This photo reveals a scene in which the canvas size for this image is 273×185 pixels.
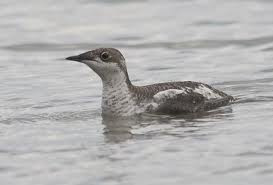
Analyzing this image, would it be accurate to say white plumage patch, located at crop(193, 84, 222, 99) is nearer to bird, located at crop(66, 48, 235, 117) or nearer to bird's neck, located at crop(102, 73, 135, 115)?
bird, located at crop(66, 48, 235, 117)

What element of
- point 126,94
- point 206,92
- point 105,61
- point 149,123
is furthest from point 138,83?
point 149,123

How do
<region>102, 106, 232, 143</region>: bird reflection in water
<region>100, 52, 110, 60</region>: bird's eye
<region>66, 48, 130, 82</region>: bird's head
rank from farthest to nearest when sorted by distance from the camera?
<region>100, 52, 110, 60</region>: bird's eye → <region>66, 48, 130, 82</region>: bird's head → <region>102, 106, 232, 143</region>: bird reflection in water

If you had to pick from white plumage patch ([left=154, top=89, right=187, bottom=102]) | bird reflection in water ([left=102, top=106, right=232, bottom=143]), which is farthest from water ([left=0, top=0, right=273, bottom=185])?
white plumage patch ([left=154, top=89, right=187, bottom=102])

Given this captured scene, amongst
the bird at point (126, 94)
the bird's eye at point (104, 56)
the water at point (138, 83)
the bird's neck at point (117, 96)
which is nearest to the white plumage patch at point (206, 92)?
the bird at point (126, 94)

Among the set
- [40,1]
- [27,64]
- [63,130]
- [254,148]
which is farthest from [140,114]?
[40,1]

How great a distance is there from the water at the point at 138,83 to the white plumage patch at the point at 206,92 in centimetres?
41

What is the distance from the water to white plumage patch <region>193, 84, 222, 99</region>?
413mm

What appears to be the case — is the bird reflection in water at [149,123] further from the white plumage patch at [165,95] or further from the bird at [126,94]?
the white plumage patch at [165,95]

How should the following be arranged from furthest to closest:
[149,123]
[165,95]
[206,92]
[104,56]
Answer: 1. [206,92]
2. [165,95]
3. [104,56]
4. [149,123]

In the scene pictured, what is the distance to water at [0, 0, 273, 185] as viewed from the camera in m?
13.2

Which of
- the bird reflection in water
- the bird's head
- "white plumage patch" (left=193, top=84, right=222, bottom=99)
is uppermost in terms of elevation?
the bird's head

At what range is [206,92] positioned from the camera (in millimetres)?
17812

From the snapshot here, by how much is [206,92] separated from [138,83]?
2894mm

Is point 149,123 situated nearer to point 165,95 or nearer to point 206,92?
point 165,95
